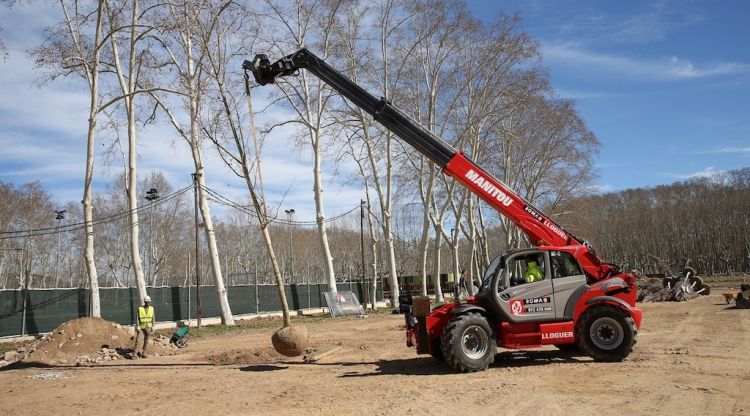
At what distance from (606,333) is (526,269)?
1.78m

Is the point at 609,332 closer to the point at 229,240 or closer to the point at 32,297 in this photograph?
the point at 32,297

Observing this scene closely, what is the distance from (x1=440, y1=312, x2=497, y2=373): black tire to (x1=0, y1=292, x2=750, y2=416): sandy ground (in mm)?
243

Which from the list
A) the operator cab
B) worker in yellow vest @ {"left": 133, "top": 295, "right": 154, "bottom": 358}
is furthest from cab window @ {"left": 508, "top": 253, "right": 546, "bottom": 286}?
worker in yellow vest @ {"left": 133, "top": 295, "right": 154, "bottom": 358}

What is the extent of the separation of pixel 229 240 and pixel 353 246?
19719 millimetres

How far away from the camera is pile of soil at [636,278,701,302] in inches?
1065

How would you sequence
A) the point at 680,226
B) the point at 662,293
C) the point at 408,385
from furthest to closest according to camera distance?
the point at 680,226 < the point at 662,293 < the point at 408,385

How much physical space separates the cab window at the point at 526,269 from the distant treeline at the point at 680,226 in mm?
70467

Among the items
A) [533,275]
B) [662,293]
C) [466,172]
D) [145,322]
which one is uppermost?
[466,172]

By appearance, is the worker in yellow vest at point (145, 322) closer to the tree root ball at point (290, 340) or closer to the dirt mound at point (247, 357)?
the dirt mound at point (247, 357)

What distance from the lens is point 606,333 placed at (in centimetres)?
994

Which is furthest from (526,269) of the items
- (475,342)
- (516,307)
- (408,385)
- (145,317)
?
(145,317)

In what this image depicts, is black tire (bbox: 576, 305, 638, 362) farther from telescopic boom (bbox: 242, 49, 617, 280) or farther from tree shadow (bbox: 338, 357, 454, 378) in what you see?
tree shadow (bbox: 338, 357, 454, 378)

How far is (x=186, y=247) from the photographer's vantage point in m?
70.4

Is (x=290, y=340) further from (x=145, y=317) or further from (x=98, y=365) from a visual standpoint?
(x=98, y=365)
